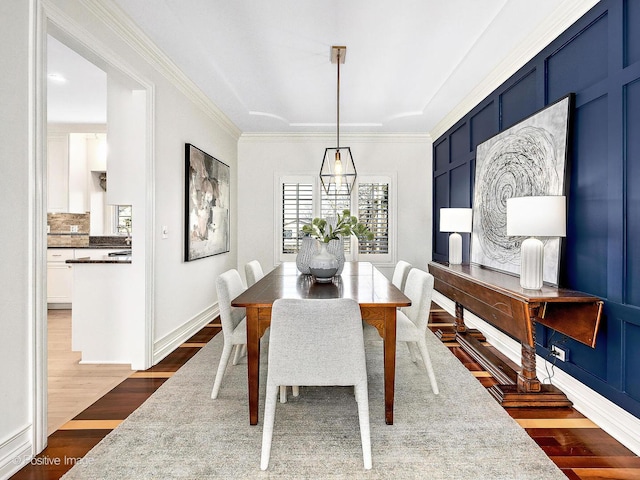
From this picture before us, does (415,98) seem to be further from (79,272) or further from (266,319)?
(79,272)

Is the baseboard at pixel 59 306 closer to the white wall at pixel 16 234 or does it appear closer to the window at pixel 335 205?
the white wall at pixel 16 234

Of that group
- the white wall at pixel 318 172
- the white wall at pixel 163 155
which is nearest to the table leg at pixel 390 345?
the white wall at pixel 163 155

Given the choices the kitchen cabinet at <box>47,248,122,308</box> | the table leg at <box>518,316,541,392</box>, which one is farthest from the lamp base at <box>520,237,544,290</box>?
the kitchen cabinet at <box>47,248,122,308</box>

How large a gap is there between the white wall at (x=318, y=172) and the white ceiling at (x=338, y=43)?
3.57 feet

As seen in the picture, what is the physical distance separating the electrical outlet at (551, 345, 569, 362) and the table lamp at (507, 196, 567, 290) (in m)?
0.53

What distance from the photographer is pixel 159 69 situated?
10.3 feet

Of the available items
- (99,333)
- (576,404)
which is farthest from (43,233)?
(576,404)

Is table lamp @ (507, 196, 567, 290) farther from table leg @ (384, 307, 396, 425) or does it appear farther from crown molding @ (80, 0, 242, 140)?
crown molding @ (80, 0, 242, 140)

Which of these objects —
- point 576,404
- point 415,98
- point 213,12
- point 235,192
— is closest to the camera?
point 576,404

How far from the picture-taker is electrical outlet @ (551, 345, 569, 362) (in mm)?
2408

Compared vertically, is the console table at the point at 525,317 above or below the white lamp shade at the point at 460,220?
below

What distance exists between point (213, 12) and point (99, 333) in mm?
2664

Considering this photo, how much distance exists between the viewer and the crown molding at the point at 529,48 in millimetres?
2330

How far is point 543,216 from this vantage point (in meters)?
2.15
